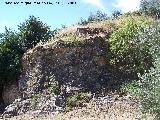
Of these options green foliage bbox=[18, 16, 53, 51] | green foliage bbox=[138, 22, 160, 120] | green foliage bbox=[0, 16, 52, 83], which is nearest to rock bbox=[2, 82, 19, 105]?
green foliage bbox=[0, 16, 52, 83]

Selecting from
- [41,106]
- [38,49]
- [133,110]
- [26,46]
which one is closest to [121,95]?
[133,110]

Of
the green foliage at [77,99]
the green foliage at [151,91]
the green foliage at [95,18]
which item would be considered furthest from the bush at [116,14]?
the green foliage at [151,91]

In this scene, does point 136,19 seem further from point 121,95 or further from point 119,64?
point 121,95

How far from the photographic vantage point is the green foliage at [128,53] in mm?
30609

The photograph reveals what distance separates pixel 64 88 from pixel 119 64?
413cm

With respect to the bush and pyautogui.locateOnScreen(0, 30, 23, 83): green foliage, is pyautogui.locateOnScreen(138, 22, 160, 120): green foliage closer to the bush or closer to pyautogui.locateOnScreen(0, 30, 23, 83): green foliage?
pyautogui.locateOnScreen(0, 30, 23, 83): green foliage

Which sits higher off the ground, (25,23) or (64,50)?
(25,23)

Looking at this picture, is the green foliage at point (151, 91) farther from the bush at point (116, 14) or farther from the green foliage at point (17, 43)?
the bush at point (116, 14)

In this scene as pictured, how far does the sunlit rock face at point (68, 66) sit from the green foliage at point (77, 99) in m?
1.09

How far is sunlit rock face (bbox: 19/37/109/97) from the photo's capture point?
101 feet

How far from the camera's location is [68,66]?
103ft

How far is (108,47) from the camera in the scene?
105 ft

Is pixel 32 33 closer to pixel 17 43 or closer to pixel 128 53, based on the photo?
pixel 17 43

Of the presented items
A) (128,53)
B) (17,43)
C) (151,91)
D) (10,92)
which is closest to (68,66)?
(128,53)
